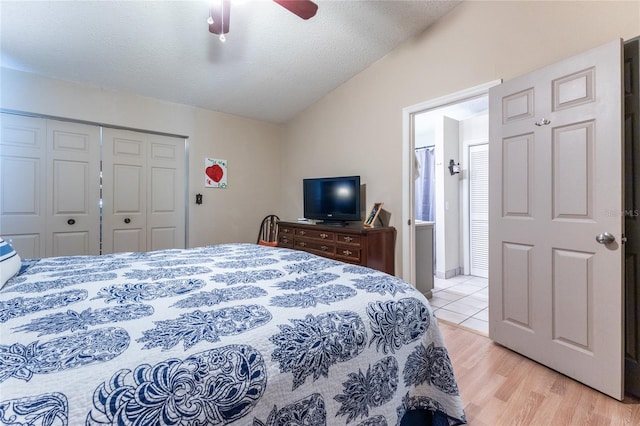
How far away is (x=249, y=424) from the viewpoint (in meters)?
0.68

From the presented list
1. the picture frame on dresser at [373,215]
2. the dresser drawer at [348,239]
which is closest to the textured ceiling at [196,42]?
the picture frame on dresser at [373,215]

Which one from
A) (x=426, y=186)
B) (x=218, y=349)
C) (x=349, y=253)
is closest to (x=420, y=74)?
(x=349, y=253)

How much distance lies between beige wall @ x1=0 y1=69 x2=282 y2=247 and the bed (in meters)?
2.34

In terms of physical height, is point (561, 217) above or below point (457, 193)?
below

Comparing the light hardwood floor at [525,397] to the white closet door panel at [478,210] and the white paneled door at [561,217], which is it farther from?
the white closet door panel at [478,210]

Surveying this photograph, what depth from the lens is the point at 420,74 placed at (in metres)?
2.91

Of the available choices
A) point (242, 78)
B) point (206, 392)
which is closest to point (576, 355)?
point (206, 392)

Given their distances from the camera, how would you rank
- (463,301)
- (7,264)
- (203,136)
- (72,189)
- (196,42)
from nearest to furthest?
1. (7,264)
2. (196,42)
3. (72,189)
4. (463,301)
5. (203,136)

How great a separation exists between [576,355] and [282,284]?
1874 mm

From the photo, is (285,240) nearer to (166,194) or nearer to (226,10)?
(166,194)

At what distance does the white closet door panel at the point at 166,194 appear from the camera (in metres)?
3.58

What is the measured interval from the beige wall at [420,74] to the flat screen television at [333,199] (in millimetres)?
213

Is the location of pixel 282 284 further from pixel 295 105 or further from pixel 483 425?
pixel 295 105

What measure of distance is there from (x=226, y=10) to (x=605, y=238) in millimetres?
2569
